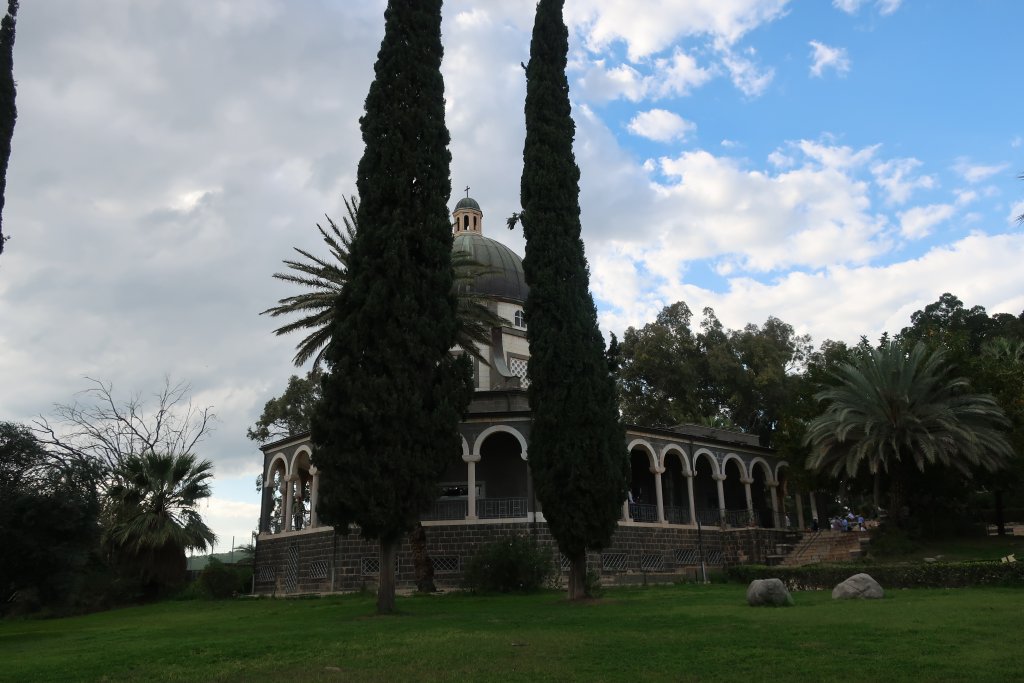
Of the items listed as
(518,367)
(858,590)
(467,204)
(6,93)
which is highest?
(467,204)

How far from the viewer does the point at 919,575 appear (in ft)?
60.0

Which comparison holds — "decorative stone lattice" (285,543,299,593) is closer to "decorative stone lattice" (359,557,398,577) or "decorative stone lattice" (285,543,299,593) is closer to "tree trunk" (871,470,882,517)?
"decorative stone lattice" (359,557,398,577)

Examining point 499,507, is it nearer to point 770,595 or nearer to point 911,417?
point 770,595

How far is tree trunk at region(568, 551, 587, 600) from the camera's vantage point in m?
16.8

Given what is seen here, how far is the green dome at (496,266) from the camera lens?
3444 cm

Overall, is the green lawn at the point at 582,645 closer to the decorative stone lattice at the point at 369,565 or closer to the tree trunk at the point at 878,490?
the decorative stone lattice at the point at 369,565

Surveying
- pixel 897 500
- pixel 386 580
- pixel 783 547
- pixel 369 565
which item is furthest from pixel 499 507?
pixel 897 500

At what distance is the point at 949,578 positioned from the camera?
58.8 feet

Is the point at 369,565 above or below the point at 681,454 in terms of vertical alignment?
below

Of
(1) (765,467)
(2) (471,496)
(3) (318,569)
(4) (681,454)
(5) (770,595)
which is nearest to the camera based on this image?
(5) (770,595)

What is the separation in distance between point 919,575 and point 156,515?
2348cm

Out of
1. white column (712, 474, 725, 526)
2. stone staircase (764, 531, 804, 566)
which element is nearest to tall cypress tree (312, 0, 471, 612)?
stone staircase (764, 531, 804, 566)

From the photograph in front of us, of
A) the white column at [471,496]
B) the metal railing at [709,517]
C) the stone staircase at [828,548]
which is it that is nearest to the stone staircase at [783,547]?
the stone staircase at [828,548]

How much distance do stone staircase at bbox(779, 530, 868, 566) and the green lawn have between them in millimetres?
11029
